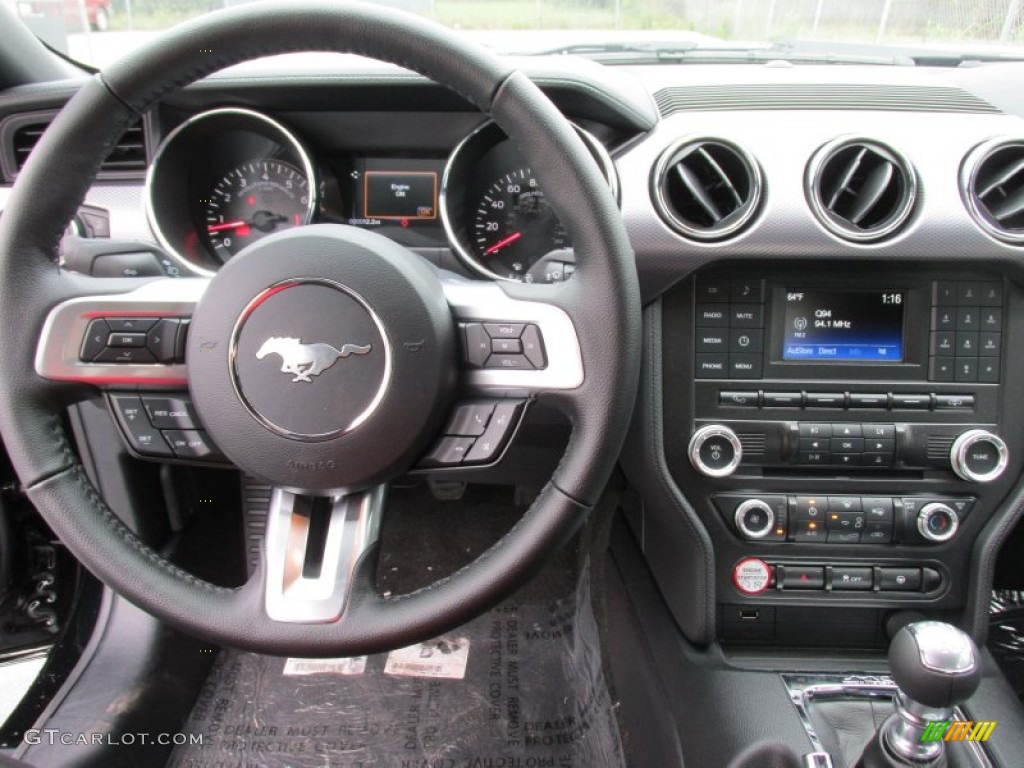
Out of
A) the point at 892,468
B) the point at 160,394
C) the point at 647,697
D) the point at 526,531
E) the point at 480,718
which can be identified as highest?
A: the point at 160,394

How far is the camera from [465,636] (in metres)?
2.01

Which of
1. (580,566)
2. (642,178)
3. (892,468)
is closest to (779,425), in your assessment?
(892,468)

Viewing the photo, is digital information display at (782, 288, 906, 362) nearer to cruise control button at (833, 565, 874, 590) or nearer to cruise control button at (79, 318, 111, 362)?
cruise control button at (833, 565, 874, 590)

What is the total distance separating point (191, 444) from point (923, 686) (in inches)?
38.5

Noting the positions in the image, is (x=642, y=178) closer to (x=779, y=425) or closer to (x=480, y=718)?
(x=779, y=425)

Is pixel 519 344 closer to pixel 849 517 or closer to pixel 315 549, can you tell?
pixel 315 549

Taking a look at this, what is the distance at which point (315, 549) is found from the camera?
107 cm

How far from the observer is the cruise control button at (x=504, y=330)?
104cm

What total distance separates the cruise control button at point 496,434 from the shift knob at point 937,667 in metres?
0.58

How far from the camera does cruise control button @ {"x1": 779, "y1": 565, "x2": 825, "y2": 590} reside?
4.75 ft

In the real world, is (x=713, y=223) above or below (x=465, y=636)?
above

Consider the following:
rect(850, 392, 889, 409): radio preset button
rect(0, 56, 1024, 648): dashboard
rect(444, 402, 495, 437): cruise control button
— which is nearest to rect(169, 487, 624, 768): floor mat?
rect(0, 56, 1024, 648): dashboard

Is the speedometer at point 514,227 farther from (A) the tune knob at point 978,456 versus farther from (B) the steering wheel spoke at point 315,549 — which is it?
(A) the tune knob at point 978,456

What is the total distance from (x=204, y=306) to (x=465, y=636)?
4.02 ft
